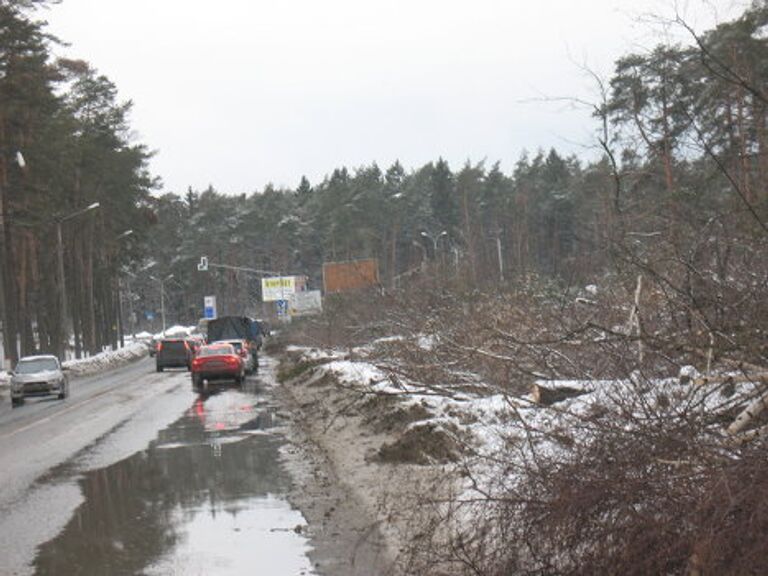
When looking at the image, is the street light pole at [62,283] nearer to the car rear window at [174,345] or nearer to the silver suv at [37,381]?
the car rear window at [174,345]

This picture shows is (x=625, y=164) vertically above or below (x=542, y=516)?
above

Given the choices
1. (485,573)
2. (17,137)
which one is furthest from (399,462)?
(17,137)

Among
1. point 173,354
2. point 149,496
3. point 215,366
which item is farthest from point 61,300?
point 149,496

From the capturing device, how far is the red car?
32406 millimetres

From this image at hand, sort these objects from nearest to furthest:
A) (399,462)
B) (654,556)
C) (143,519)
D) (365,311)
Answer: (654,556) → (143,519) → (399,462) → (365,311)

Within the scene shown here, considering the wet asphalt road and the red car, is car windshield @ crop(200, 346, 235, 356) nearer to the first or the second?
the red car

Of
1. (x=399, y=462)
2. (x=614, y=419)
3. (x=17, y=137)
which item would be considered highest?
(x=17, y=137)

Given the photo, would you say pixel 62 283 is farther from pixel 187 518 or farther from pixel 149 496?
pixel 187 518

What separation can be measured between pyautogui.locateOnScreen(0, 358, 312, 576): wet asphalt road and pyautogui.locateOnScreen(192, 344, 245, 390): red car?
9.83 metres

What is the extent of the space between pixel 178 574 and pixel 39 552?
1767mm

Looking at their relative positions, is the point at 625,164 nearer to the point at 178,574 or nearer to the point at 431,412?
the point at 178,574

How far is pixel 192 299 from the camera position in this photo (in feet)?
421

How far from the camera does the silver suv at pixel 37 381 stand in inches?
1186

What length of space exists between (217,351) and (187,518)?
23.9 meters
